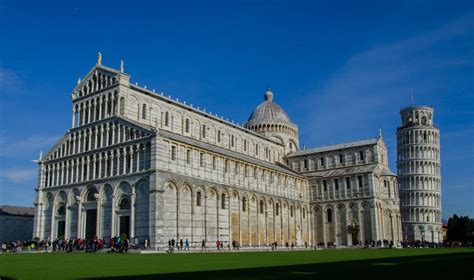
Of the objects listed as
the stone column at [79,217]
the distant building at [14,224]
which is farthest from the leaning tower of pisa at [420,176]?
the distant building at [14,224]

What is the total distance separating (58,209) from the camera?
50.8 meters

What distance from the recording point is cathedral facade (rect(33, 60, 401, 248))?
43688 millimetres

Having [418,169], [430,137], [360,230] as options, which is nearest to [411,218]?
[418,169]

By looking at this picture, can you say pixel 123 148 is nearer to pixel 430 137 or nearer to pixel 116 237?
pixel 116 237

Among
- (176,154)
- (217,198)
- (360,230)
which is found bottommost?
(360,230)

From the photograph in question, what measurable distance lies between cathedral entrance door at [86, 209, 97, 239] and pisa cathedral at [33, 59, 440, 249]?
12 centimetres

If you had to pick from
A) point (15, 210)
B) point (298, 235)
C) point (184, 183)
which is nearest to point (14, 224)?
point (15, 210)

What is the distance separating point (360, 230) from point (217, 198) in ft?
82.8

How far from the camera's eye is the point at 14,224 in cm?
6888

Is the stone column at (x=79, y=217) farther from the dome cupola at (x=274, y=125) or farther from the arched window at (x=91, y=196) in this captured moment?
the dome cupola at (x=274, y=125)

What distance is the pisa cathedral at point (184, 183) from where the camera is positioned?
43688 mm

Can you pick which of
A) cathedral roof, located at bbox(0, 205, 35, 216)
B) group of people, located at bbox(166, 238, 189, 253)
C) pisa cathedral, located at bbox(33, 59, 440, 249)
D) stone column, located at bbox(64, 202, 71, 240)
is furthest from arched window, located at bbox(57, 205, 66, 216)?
cathedral roof, located at bbox(0, 205, 35, 216)

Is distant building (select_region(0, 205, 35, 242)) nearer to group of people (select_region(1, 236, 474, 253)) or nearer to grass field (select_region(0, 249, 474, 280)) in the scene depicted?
group of people (select_region(1, 236, 474, 253))

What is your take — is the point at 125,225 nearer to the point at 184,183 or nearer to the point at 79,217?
the point at 79,217
